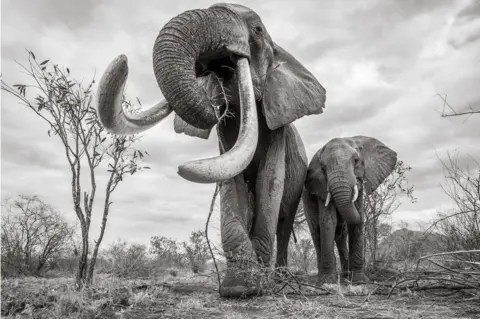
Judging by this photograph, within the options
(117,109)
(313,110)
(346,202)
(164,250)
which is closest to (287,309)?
(117,109)

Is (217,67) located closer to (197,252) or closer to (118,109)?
(118,109)

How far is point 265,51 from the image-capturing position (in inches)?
214

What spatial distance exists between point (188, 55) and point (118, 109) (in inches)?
32.2

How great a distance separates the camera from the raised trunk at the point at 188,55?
409 centimetres

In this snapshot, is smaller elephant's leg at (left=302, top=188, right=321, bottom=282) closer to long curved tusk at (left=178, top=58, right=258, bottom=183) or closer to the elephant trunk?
the elephant trunk

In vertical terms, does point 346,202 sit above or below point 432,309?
above

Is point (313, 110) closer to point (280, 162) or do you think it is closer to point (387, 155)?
point (280, 162)

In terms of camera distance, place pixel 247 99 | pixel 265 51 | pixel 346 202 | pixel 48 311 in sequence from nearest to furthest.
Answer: pixel 48 311, pixel 247 99, pixel 265 51, pixel 346 202

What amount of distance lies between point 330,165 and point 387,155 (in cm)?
209

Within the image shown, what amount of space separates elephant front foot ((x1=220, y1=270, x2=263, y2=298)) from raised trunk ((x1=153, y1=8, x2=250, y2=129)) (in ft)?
4.95

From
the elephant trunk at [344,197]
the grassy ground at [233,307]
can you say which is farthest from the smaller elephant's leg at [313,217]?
the grassy ground at [233,307]

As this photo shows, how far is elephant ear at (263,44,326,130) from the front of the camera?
5.42 metres

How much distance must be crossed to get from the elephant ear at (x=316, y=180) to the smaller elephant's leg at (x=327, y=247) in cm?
35

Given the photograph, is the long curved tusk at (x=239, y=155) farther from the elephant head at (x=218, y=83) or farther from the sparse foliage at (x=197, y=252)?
the sparse foliage at (x=197, y=252)
